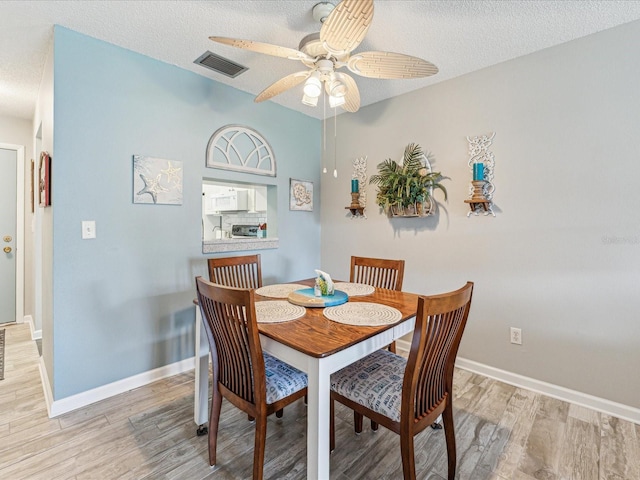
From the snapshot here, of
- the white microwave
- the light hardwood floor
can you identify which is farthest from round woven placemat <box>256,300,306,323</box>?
the white microwave

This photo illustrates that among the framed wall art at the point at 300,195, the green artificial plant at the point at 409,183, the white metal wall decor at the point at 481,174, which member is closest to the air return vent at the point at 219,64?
the framed wall art at the point at 300,195

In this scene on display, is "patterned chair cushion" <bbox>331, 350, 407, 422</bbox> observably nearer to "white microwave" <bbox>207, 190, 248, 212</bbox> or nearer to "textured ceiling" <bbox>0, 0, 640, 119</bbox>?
"textured ceiling" <bbox>0, 0, 640, 119</bbox>

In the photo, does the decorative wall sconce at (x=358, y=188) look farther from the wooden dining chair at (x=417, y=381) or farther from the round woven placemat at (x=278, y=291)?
the wooden dining chair at (x=417, y=381)

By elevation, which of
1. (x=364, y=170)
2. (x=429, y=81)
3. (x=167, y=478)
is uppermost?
(x=429, y=81)

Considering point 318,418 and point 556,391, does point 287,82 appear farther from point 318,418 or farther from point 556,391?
point 556,391

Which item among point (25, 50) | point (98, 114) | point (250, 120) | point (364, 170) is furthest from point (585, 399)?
point (25, 50)

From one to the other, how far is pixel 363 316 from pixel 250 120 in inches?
90.5

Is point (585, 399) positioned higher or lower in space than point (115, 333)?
lower

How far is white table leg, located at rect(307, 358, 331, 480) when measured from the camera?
1.15 m

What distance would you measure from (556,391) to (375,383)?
5.43ft

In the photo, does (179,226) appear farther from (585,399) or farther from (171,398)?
(585,399)

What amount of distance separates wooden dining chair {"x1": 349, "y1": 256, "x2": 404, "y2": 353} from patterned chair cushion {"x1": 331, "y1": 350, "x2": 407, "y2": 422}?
72cm

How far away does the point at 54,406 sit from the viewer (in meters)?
1.95

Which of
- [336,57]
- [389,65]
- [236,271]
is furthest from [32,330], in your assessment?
[389,65]
